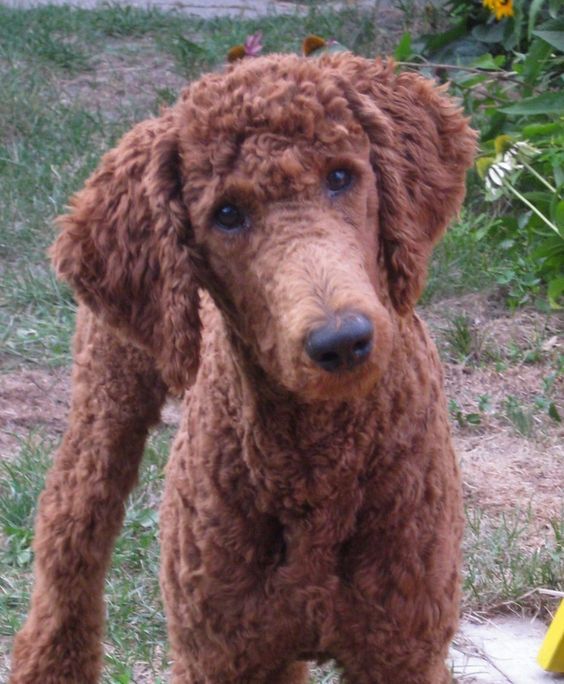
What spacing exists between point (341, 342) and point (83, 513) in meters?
1.62

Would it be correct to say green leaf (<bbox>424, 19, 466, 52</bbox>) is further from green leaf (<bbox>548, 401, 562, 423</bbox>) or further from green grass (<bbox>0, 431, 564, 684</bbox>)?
green grass (<bbox>0, 431, 564, 684</bbox>)

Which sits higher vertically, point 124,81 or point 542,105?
point 542,105

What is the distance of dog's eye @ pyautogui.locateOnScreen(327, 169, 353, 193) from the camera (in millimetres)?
2369

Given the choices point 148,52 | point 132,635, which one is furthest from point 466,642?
point 148,52

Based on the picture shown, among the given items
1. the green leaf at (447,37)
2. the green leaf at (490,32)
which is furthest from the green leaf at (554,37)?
the green leaf at (447,37)

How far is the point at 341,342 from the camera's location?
6.91 ft

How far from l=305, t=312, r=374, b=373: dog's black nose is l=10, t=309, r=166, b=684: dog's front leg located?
1.27 metres

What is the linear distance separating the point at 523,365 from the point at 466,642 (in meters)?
1.63

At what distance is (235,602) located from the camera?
2584 millimetres

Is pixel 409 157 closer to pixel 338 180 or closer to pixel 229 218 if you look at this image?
Answer: pixel 338 180

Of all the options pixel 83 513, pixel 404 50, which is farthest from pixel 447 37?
pixel 83 513

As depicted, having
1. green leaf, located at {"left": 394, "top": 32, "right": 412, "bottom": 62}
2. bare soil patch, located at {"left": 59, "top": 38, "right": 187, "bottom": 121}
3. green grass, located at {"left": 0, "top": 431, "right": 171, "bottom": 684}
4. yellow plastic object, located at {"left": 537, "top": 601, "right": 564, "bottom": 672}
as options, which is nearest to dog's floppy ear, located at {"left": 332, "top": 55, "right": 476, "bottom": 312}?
yellow plastic object, located at {"left": 537, "top": 601, "right": 564, "bottom": 672}

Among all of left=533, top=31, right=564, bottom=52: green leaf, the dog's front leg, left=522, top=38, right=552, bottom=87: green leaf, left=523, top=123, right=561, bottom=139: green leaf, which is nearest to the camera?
the dog's front leg

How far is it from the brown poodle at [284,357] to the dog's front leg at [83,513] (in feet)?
2.03
